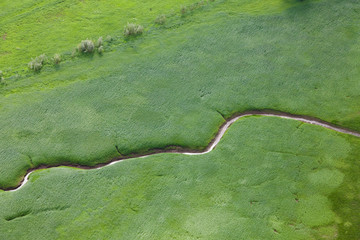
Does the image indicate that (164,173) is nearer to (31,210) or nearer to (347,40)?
(31,210)

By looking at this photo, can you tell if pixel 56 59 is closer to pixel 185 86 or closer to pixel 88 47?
pixel 88 47

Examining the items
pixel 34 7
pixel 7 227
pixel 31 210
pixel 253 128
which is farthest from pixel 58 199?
pixel 34 7

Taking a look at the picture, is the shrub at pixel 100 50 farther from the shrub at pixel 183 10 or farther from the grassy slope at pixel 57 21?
the shrub at pixel 183 10

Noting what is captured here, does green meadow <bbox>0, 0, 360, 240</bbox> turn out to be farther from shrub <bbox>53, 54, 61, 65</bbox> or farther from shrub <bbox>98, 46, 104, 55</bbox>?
shrub <bbox>53, 54, 61, 65</bbox>

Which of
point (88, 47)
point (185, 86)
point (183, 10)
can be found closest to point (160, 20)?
point (183, 10)

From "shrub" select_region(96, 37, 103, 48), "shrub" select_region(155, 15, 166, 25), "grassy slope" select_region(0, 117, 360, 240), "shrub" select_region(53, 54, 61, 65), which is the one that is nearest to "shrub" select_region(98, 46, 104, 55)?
"shrub" select_region(96, 37, 103, 48)
